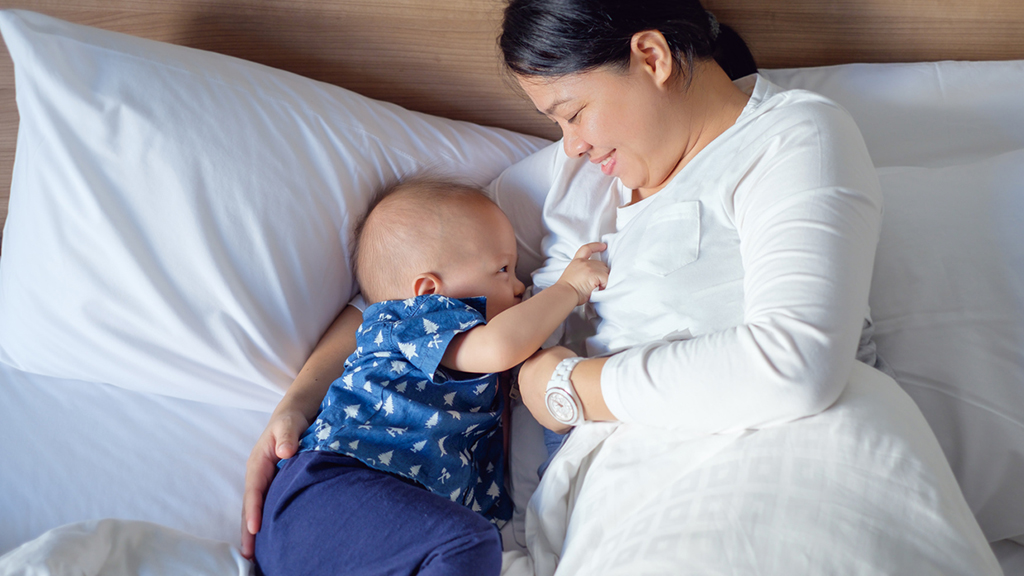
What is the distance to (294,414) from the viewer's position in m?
1.05

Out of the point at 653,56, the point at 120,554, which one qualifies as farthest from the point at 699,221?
the point at 120,554

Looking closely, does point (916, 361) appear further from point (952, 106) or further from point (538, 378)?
point (952, 106)

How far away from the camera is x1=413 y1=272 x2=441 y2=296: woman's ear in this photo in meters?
1.11

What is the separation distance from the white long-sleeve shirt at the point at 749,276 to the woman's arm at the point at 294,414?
457mm

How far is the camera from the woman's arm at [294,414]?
97 cm

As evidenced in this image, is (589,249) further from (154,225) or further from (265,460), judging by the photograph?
(154,225)

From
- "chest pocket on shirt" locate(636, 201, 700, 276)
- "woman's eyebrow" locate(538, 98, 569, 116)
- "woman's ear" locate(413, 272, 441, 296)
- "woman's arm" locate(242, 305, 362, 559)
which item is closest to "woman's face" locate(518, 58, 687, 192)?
"woman's eyebrow" locate(538, 98, 569, 116)

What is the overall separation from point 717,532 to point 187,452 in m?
0.87

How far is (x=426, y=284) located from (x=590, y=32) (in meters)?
0.48

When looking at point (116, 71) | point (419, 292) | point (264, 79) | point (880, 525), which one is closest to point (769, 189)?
point (880, 525)

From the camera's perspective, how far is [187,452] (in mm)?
1086

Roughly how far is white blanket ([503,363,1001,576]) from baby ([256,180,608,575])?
7.5 inches

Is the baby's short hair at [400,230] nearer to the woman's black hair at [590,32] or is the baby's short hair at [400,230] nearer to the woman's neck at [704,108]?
the woman's black hair at [590,32]

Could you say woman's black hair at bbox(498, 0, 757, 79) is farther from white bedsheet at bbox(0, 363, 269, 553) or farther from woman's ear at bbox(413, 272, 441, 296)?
white bedsheet at bbox(0, 363, 269, 553)
